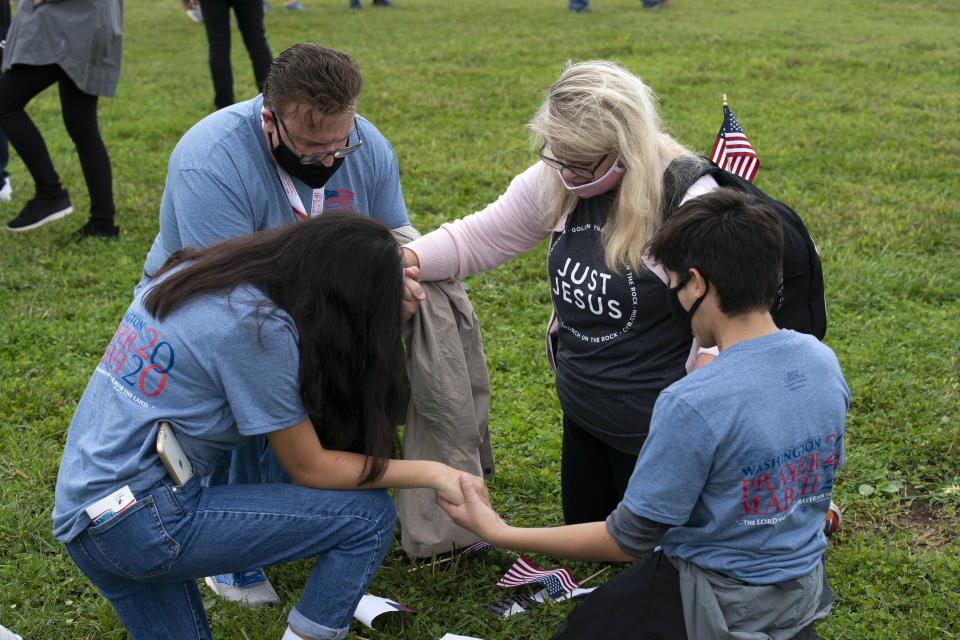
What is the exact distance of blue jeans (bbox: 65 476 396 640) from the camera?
82.8 inches

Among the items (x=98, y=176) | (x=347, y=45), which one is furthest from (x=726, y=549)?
(x=347, y=45)

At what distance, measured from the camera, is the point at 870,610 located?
2822 mm

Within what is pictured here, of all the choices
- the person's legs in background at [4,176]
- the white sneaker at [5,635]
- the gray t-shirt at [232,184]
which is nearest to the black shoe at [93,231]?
the person's legs in background at [4,176]

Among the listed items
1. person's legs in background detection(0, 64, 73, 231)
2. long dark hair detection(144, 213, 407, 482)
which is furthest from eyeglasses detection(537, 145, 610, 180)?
person's legs in background detection(0, 64, 73, 231)

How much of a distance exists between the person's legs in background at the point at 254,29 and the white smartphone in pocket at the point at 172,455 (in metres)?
5.46

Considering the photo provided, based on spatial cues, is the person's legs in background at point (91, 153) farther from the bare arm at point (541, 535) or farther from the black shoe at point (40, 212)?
the bare arm at point (541, 535)

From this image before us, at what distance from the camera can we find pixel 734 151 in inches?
141

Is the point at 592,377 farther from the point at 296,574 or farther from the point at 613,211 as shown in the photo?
the point at 296,574

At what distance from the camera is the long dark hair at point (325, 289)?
2.06 metres

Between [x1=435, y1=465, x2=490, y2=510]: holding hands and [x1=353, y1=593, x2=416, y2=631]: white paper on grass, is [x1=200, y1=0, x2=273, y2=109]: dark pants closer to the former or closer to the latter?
[x1=353, y1=593, x2=416, y2=631]: white paper on grass

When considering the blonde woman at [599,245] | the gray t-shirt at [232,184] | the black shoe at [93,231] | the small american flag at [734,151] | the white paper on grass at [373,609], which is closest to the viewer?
the blonde woman at [599,245]

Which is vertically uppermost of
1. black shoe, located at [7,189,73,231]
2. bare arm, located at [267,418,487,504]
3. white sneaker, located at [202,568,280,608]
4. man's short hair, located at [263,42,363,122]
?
man's short hair, located at [263,42,363,122]

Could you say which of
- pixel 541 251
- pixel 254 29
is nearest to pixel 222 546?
pixel 541 251

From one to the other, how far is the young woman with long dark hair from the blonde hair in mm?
670
